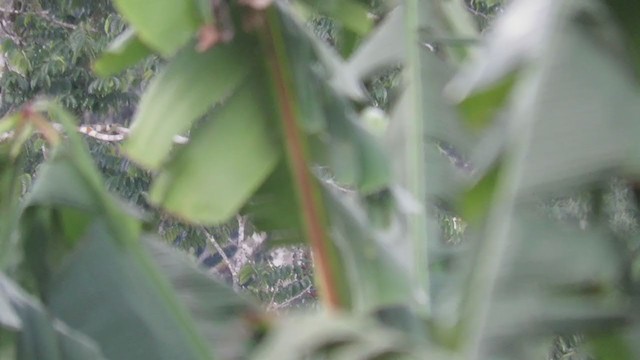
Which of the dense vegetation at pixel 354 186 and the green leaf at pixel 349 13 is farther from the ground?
the green leaf at pixel 349 13

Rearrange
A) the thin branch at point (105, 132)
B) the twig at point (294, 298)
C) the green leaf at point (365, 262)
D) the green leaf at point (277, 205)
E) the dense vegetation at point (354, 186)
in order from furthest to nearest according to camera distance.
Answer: the twig at point (294, 298) → the thin branch at point (105, 132) → the green leaf at point (277, 205) → the green leaf at point (365, 262) → the dense vegetation at point (354, 186)

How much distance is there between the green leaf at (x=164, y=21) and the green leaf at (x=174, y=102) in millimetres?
32

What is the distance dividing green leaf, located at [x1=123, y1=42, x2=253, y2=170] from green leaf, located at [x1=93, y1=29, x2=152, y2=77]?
0.04 m

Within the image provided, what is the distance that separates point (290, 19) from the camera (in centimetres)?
89

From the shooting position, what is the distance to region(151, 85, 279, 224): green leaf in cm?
83

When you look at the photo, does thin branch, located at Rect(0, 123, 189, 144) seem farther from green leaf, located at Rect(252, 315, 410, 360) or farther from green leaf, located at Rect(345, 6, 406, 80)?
green leaf, located at Rect(252, 315, 410, 360)

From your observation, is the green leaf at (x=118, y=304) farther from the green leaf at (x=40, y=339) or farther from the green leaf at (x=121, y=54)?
the green leaf at (x=121, y=54)

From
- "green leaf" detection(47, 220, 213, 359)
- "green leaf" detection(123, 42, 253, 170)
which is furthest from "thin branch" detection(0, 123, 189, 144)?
"green leaf" detection(47, 220, 213, 359)

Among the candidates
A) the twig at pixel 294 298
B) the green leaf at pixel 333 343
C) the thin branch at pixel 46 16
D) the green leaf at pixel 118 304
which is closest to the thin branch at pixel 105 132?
the thin branch at pixel 46 16

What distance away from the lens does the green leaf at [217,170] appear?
2.73 ft

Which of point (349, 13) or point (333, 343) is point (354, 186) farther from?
point (333, 343)

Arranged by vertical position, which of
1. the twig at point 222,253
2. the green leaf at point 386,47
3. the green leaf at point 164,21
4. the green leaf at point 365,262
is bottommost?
the green leaf at point 365,262

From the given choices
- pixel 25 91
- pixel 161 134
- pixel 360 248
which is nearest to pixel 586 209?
pixel 360 248

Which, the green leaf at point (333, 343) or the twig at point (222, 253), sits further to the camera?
the twig at point (222, 253)
